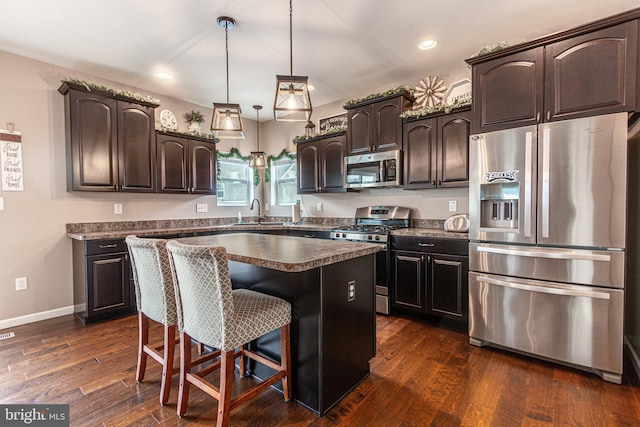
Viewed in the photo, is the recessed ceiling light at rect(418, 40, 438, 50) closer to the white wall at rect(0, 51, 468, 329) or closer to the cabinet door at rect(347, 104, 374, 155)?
the white wall at rect(0, 51, 468, 329)

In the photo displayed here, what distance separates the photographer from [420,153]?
3396 millimetres

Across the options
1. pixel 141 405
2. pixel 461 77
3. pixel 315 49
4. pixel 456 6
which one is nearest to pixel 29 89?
pixel 315 49

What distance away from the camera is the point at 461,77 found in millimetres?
3422

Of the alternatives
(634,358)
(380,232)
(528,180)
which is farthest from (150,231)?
(634,358)

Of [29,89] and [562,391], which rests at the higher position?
[29,89]

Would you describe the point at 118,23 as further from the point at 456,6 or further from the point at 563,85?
the point at 563,85

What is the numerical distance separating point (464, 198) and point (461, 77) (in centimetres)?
137

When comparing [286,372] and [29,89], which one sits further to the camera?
[29,89]

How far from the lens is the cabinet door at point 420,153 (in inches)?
131

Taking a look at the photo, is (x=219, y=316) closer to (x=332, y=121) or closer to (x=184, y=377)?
(x=184, y=377)

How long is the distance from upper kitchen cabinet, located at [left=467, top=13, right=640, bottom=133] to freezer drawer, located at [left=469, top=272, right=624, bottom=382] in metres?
1.27

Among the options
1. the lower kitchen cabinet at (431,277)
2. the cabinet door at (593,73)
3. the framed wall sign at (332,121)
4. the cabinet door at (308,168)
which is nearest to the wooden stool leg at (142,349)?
the lower kitchen cabinet at (431,277)

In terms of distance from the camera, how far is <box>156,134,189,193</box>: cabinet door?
3.90m

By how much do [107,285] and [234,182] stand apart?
258 cm
